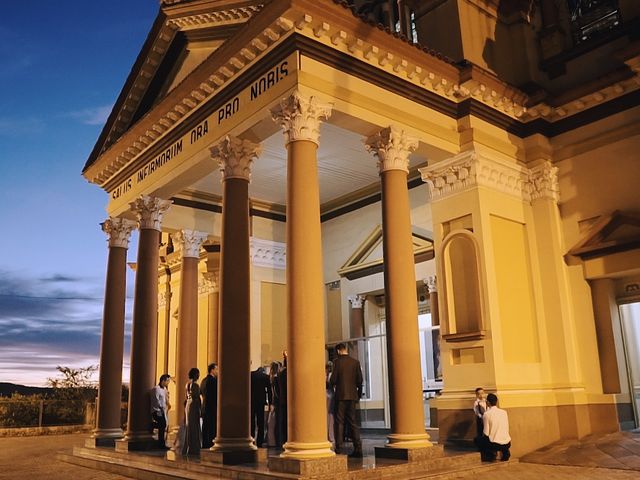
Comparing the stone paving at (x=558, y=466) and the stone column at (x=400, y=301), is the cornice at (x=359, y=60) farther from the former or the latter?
the stone paving at (x=558, y=466)

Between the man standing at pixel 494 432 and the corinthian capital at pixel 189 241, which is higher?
the corinthian capital at pixel 189 241

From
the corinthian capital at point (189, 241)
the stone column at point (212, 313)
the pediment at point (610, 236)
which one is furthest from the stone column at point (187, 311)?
the pediment at point (610, 236)

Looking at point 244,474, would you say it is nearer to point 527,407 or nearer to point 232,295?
point 232,295

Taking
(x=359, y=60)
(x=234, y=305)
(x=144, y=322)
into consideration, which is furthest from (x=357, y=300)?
(x=359, y=60)

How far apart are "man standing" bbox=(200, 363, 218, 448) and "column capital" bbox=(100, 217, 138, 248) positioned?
5172 mm

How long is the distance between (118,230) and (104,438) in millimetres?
4570

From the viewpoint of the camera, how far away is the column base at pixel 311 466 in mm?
7230

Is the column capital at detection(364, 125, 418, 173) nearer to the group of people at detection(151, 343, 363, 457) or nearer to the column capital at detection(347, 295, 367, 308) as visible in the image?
the group of people at detection(151, 343, 363, 457)

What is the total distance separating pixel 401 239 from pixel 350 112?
210 centimetres

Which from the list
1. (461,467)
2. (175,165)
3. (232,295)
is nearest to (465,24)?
(175,165)

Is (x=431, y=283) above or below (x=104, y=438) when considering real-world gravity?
above

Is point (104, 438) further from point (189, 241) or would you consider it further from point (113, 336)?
point (189, 241)

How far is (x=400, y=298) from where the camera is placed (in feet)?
30.5

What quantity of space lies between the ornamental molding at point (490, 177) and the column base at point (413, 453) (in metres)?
4.65
